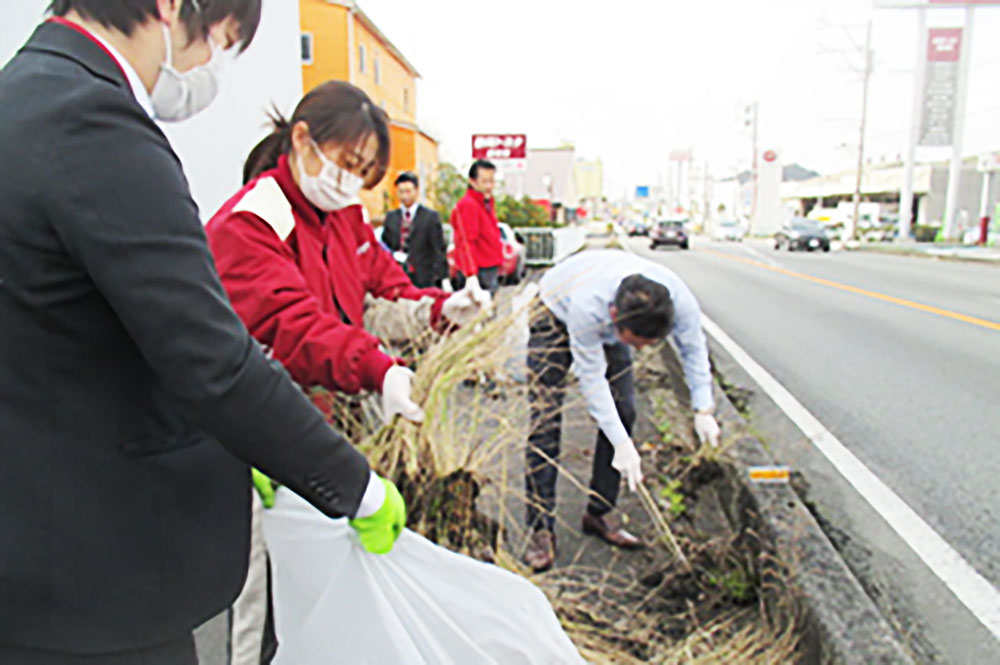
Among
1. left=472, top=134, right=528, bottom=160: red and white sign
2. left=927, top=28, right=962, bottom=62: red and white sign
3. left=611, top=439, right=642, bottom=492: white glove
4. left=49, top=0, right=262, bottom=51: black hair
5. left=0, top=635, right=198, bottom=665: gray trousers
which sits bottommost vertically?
left=611, top=439, right=642, bottom=492: white glove

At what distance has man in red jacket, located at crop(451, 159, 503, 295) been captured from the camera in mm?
6148

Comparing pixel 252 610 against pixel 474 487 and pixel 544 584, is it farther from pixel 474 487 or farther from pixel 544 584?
pixel 544 584

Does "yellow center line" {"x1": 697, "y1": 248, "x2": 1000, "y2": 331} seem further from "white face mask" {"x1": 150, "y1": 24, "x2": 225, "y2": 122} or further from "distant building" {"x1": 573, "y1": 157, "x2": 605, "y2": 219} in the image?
"distant building" {"x1": 573, "y1": 157, "x2": 605, "y2": 219}

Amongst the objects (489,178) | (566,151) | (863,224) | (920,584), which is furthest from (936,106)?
(920,584)

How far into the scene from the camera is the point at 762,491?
292cm

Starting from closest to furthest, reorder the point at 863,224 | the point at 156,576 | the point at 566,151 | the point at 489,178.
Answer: the point at 156,576
the point at 489,178
the point at 863,224
the point at 566,151

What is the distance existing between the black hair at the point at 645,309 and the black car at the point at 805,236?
30.9m

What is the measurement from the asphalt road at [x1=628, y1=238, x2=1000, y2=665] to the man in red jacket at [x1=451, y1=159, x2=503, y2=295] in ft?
7.63

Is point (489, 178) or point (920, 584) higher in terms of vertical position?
point (489, 178)

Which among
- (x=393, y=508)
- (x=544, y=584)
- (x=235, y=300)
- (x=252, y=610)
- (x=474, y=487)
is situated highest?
(x=235, y=300)

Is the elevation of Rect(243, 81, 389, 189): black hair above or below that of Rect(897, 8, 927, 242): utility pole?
below

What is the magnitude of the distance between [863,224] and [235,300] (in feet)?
197

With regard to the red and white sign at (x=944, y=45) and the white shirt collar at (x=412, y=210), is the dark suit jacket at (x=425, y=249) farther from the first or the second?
the red and white sign at (x=944, y=45)

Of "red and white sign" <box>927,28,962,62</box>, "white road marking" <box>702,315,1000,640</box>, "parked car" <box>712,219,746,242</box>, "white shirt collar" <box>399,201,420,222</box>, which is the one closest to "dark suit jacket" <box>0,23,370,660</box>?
"white road marking" <box>702,315,1000,640</box>
